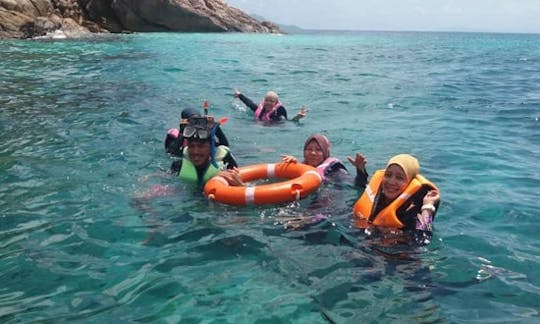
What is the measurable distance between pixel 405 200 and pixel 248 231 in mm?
1709

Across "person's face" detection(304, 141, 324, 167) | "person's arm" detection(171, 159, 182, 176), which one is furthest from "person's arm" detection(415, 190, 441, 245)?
"person's arm" detection(171, 159, 182, 176)

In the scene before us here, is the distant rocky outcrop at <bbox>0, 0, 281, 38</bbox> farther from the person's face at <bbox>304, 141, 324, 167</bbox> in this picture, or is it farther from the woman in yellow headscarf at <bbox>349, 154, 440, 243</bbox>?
the woman in yellow headscarf at <bbox>349, 154, 440, 243</bbox>

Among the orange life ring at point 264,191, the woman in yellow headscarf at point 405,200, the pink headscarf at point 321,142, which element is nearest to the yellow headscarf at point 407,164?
the woman in yellow headscarf at point 405,200

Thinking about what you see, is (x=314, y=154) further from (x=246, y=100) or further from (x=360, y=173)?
(x=246, y=100)

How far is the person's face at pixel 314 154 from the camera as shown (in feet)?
23.6

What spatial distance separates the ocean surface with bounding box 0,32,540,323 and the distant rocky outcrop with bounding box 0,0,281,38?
2780 cm

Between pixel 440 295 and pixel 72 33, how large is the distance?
137 feet

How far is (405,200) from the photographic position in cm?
527

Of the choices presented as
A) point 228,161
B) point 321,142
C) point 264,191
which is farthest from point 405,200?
point 228,161

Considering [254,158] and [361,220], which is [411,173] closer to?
[361,220]

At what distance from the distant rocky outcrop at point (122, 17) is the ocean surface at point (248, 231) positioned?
91.2 feet

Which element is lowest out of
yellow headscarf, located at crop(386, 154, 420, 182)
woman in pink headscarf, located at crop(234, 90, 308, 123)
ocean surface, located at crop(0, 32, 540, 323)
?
ocean surface, located at crop(0, 32, 540, 323)

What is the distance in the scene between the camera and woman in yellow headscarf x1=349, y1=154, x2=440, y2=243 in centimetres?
517

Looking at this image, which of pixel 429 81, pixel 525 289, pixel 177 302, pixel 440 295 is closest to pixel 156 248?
pixel 177 302
